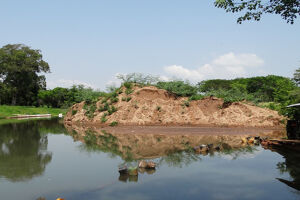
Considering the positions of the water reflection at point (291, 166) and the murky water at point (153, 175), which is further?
the water reflection at point (291, 166)

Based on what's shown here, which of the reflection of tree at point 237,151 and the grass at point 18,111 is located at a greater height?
the grass at point 18,111

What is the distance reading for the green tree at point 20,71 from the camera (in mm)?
64438

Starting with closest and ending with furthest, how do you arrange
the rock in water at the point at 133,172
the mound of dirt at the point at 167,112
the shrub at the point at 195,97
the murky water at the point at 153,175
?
1. the murky water at the point at 153,175
2. the rock in water at the point at 133,172
3. the mound of dirt at the point at 167,112
4. the shrub at the point at 195,97

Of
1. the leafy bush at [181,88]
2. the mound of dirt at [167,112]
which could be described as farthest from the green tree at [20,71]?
the leafy bush at [181,88]

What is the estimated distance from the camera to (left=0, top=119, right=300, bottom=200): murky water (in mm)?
7457

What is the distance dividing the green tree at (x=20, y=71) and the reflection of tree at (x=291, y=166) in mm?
62028

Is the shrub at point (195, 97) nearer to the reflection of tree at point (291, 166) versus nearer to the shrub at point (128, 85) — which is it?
the shrub at point (128, 85)

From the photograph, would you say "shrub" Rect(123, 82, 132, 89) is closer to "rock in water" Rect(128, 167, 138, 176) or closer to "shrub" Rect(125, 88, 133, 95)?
"shrub" Rect(125, 88, 133, 95)

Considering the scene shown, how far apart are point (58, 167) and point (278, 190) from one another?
283 inches

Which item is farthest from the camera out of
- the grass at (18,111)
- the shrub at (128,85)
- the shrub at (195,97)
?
the grass at (18,111)

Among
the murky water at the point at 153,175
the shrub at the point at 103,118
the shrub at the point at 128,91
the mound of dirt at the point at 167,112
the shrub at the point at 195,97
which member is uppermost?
the shrub at the point at 128,91

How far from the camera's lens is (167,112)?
29172mm

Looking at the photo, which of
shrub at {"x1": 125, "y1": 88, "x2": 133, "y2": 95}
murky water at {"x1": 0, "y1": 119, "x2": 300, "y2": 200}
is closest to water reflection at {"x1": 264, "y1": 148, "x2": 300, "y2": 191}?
murky water at {"x1": 0, "y1": 119, "x2": 300, "y2": 200}

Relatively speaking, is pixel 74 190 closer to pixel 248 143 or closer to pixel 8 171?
pixel 8 171
